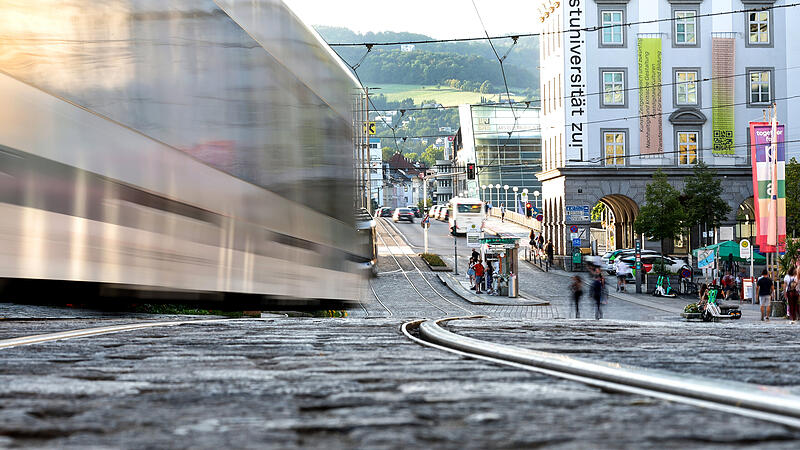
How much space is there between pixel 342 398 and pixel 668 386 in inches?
50.6

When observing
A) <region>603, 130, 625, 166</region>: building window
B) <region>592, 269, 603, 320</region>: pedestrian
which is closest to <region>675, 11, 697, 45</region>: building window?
<region>603, 130, 625, 166</region>: building window

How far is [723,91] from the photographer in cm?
5812

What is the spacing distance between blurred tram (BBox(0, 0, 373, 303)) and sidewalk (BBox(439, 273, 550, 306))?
23860mm

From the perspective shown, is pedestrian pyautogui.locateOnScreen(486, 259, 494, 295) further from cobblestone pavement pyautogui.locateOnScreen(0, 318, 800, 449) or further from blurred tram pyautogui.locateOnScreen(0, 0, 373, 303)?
cobblestone pavement pyautogui.locateOnScreen(0, 318, 800, 449)

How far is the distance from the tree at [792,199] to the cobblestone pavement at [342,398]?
40201 millimetres

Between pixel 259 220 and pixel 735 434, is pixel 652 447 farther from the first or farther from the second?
pixel 259 220

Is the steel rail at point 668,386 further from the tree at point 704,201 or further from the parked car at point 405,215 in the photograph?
the parked car at point 405,215

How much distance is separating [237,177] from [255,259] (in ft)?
3.38

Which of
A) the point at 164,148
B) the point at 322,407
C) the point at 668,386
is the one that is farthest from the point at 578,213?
the point at 322,407

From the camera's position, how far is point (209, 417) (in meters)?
3.34

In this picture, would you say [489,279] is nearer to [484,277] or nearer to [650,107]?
[484,277]

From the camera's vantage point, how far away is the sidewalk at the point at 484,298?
37938 mm

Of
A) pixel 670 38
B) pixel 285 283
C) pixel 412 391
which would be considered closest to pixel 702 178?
pixel 670 38

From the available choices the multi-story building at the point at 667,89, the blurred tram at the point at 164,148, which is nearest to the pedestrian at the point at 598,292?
the blurred tram at the point at 164,148
